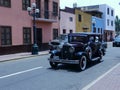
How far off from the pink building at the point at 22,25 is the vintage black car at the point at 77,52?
941 cm

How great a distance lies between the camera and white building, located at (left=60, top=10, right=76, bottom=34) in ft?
115

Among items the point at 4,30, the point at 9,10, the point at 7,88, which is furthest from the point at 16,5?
the point at 7,88

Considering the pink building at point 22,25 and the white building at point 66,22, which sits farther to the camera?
the white building at point 66,22

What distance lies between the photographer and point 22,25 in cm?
2512

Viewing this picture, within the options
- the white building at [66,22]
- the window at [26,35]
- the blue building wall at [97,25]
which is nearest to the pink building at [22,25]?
the window at [26,35]

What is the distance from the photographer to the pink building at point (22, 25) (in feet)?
74.3

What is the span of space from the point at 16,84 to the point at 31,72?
2.92 metres

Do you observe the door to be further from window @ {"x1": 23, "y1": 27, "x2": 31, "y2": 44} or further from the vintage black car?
the vintage black car

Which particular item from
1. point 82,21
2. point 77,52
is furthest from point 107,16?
point 77,52

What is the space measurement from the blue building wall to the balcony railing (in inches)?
831

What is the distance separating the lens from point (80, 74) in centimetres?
1193

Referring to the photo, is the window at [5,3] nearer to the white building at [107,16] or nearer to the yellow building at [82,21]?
the yellow building at [82,21]

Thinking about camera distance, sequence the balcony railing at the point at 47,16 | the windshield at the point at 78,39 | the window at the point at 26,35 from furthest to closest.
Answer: the balcony railing at the point at 47,16 → the window at the point at 26,35 → the windshield at the point at 78,39

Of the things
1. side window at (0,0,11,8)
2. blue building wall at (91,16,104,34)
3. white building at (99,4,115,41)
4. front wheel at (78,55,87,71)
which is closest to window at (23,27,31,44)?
side window at (0,0,11,8)
